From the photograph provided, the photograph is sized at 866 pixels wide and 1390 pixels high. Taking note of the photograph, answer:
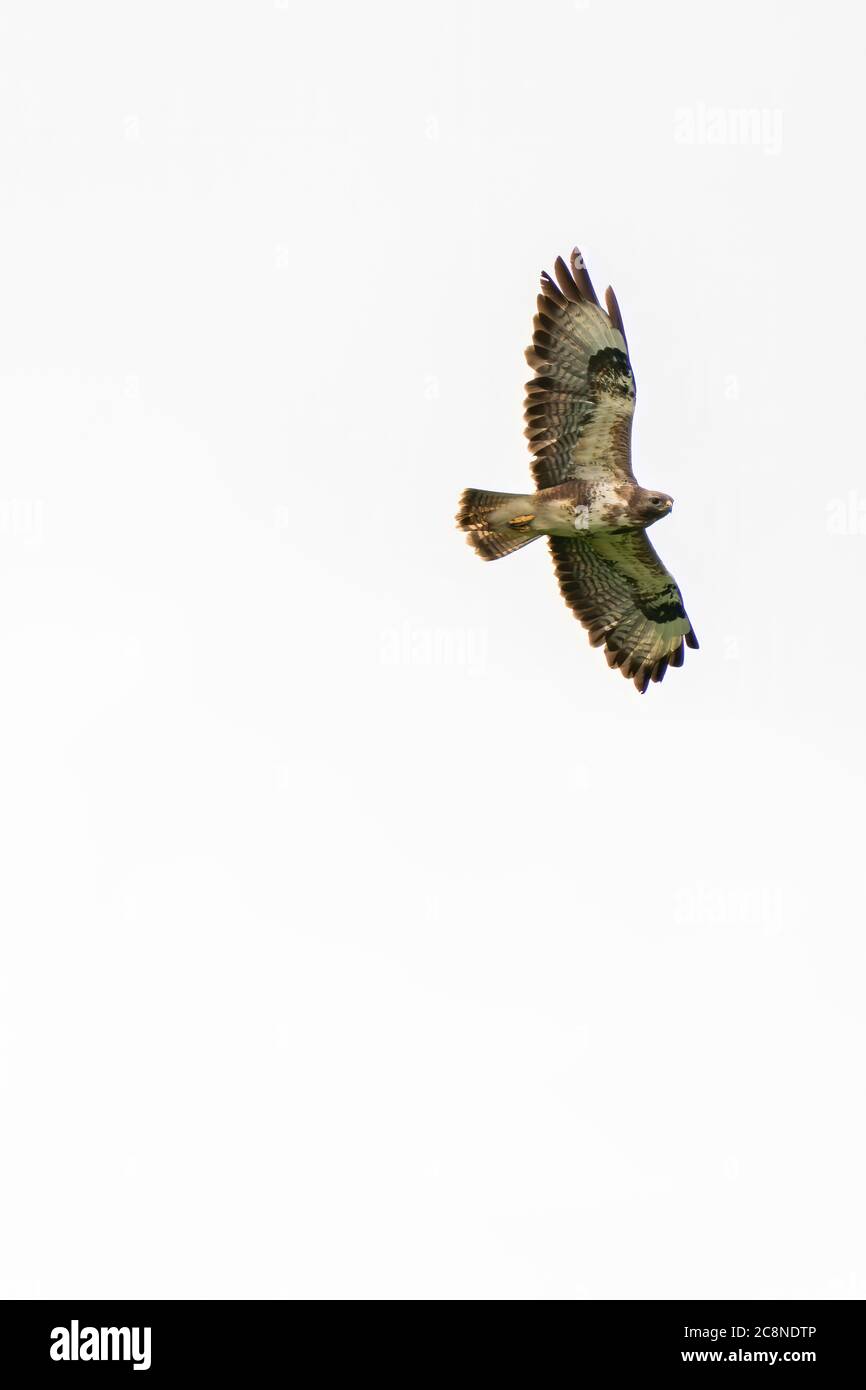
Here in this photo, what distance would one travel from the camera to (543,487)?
17422mm

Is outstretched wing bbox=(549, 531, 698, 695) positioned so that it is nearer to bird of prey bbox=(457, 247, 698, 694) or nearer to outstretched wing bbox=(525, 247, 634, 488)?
bird of prey bbox=(457, 247, 698, 694)

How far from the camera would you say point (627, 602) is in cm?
1875

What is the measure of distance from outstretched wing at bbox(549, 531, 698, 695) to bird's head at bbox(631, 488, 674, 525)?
81 cm

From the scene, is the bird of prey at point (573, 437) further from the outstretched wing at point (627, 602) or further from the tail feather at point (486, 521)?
the outstretched wing at point (627, 602)

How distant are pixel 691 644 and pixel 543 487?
2392 mm

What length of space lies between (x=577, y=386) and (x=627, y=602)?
221 cm

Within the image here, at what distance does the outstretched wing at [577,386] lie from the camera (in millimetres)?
17203

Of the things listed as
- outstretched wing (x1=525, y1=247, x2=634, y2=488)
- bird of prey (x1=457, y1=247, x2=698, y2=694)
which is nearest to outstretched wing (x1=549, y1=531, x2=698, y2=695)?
bird of prey (x1=457, y1=247, x2=698, y2=694)

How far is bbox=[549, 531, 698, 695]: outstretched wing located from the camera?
18.3m

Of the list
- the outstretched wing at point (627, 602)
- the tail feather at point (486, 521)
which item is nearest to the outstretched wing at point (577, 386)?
the tail feather at point (486, 521)

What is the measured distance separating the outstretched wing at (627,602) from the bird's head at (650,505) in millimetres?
811
